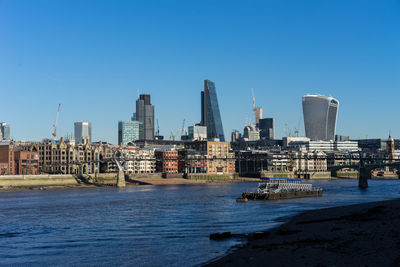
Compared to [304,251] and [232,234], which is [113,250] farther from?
[304,251]

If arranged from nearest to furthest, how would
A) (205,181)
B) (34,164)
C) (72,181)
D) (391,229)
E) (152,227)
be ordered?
(391,229), (152,227), (72,181), (34,164), (205,181)

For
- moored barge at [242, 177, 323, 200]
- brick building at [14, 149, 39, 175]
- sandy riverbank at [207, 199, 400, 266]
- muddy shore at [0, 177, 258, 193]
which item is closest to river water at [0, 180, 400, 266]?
sandy riverbank at [207, 199, 400, 266]

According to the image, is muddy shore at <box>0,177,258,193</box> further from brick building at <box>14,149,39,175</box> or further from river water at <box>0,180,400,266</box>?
river water at <box>0,180,400,266</box>

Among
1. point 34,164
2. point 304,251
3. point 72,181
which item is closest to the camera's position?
point 304,251

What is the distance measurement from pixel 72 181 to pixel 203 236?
123393 mm

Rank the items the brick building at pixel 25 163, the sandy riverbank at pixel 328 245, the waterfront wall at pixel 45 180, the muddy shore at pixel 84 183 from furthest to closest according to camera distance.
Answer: the brick building at pixel 25 163 → the waterfront wall at pixel 45 180 → the muddy shore at pixel 84 183 → the sandy riverbank at pixel 328 245

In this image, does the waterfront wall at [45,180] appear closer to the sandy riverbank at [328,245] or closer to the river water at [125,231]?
the river water at [125,231]

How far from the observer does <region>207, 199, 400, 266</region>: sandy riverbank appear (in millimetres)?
31969

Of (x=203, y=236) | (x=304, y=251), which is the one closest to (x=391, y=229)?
(x=304, y=251)

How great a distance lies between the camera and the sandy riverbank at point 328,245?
32.0 meters

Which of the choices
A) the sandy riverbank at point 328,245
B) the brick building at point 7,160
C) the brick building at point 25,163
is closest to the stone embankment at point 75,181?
the brick building at point 25,163

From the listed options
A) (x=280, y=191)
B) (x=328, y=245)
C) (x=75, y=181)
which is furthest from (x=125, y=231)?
(x=75, y=181)

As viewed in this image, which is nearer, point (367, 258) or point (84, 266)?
point (367, 258)

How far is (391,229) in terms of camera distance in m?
42.7
